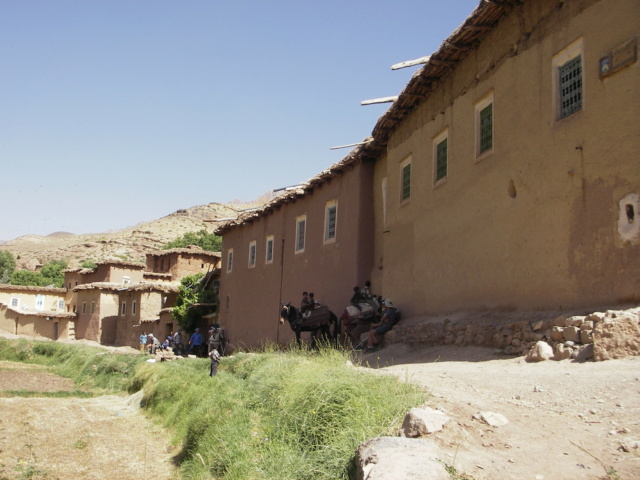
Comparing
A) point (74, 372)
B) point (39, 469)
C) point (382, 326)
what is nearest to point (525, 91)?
point (382, 326)

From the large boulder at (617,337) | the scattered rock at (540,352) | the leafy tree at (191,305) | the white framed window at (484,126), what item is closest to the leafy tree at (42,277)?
the leafy tree at (191,305)

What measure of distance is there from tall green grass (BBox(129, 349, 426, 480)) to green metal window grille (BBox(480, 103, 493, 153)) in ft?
15.9

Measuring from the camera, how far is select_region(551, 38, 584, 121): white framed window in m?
8.84

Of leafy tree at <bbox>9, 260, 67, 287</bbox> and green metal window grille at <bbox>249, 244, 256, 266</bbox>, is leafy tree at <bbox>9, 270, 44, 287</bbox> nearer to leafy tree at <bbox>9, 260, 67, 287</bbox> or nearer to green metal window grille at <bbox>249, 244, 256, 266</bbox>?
leafy tree at <bbox>9, 260, 67, 287</bbox>

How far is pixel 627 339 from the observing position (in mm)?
7160

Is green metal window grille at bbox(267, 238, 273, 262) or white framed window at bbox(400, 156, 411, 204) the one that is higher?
white framed window at bbox(400, 156, 411, 204)

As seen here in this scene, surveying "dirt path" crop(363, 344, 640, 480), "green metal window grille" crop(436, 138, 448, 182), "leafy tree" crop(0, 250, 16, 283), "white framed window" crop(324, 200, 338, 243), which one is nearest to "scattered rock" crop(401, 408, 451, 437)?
"dirt path" crop(363, 344, 640, 480)

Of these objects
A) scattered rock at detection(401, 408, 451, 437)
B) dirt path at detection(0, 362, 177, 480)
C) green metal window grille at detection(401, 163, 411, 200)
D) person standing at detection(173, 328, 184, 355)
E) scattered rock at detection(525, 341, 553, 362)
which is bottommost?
dirt path at detection(0, 362, 177, 480)

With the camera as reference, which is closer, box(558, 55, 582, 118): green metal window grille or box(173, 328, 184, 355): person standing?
box(558, 55, 582, 118): green metal window grille

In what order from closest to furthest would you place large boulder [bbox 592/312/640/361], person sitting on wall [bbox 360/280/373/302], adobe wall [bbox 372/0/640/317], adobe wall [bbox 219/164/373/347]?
1. large boulder [bbox 592/312/640/361]
2. adobe wall [bbox 372/0/640/317]
3. person sitting on wall [bbox 360/280/373/302]
4. adobe wall [bbox 219/164/373/347]

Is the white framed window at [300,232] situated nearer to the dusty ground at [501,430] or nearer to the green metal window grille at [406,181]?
the green metal window grille at [406,181]

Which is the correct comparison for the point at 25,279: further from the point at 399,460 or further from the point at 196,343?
the point at 399,460

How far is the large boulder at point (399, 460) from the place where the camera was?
4.61 meters

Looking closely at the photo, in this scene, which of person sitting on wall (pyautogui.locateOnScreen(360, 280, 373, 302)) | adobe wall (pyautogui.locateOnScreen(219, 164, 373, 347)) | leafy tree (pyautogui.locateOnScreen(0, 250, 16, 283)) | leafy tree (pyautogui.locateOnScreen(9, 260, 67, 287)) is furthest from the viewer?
leafy tree (pyautogui.locateOnScreen(0, 250, 16, 283))
